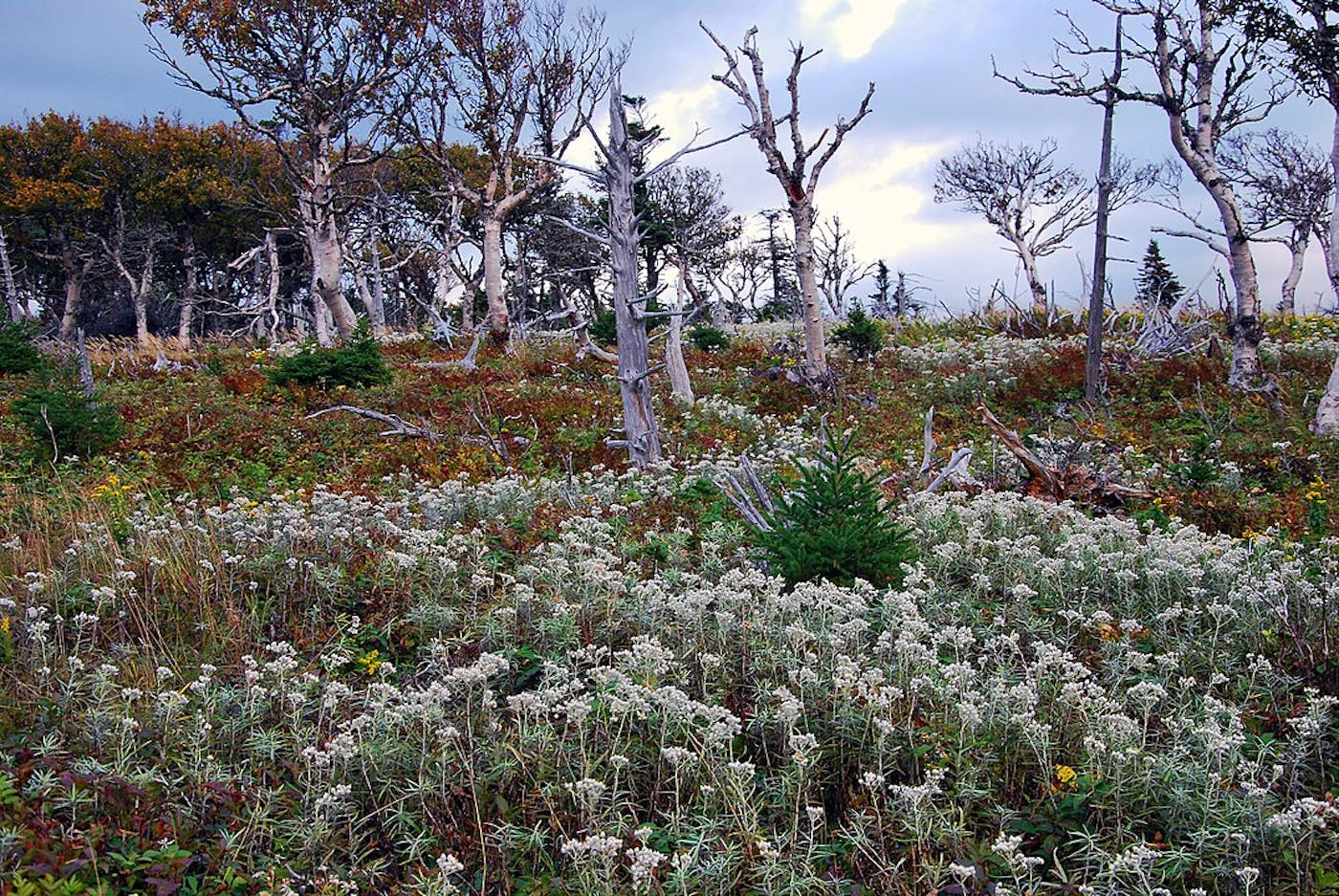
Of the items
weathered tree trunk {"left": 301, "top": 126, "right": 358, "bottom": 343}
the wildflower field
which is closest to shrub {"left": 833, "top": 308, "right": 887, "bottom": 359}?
the wildflower field

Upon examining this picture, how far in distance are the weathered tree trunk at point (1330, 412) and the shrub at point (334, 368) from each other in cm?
1311

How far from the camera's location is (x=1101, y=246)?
1396cm

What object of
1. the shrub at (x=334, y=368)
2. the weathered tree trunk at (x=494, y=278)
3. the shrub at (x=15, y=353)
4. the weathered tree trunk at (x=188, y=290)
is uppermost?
the weathered tree trunk at (x=188, y=290)

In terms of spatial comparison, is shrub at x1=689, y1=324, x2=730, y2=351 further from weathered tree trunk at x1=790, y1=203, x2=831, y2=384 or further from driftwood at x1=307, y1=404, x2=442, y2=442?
driftwood at x1=307, y1=404, x2=442, y2=442

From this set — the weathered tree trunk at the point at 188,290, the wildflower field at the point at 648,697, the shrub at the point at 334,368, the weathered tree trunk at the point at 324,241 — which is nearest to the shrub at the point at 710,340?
the weathered tree trunk at the point at 324,241

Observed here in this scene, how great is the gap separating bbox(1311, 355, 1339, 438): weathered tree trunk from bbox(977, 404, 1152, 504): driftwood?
159 inches

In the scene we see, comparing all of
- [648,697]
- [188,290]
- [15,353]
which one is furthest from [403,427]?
[188,290]

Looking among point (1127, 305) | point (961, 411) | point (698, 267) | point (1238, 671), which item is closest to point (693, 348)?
point (961, 411)

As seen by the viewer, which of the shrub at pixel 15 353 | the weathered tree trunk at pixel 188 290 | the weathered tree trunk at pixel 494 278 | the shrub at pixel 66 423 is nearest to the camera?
the shrub at pixel 66 423

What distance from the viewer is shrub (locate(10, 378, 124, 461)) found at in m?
9.23

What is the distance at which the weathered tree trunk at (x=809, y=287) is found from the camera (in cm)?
1459

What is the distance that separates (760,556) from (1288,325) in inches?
817

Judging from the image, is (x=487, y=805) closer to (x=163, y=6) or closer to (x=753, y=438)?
(x=753, y=438)

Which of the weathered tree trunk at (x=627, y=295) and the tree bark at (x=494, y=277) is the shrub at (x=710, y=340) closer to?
the tree bark at (x=494, y=277)
